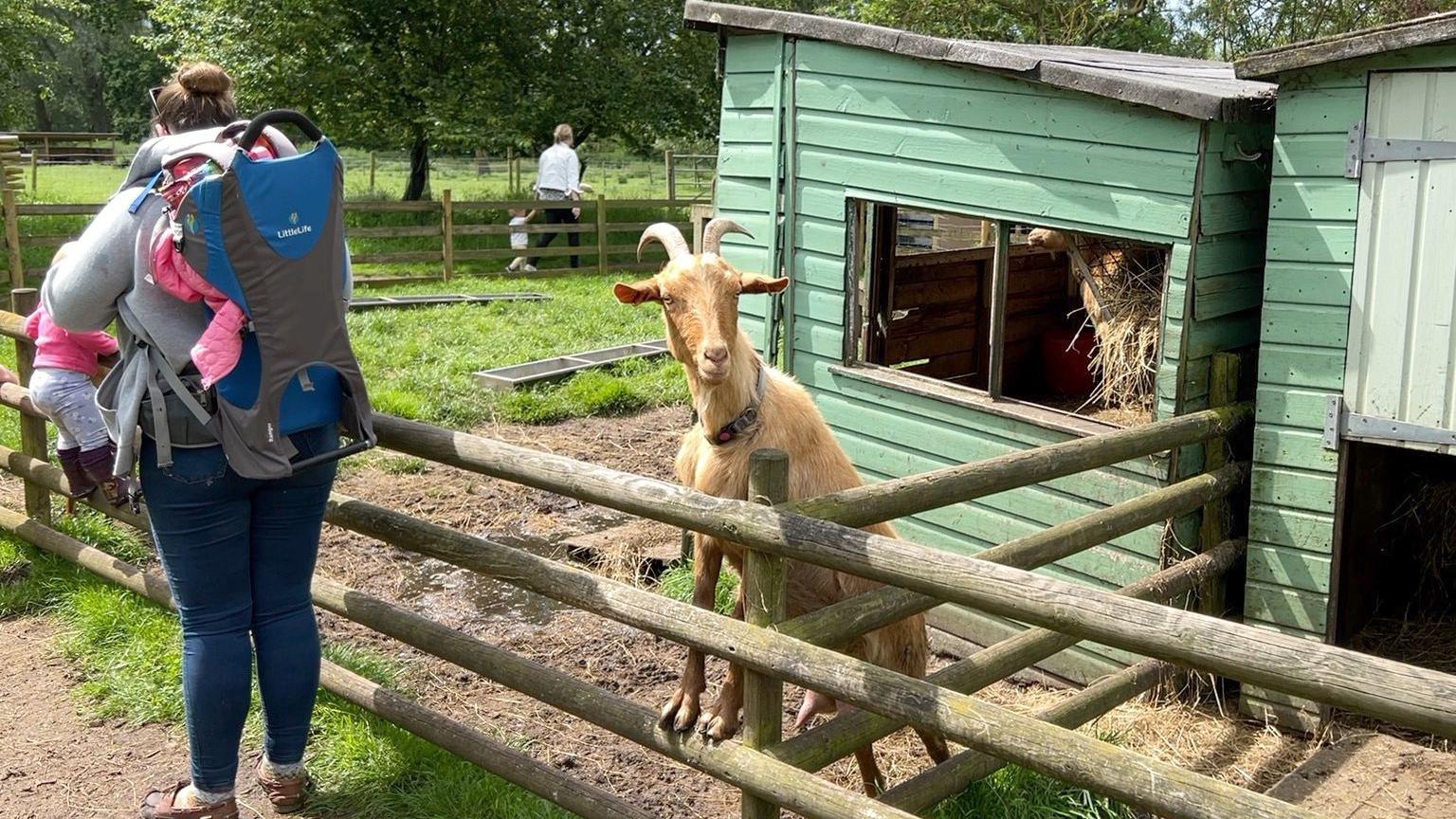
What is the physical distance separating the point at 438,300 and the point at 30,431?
352 inches

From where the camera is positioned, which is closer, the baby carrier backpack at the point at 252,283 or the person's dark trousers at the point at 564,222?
the baby carrier backpack at the point at 252,283

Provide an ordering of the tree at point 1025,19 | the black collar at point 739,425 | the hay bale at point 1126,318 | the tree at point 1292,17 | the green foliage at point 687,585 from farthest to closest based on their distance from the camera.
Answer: the tree at point 1025,19
the tree at point 1292,17
the green foliage at point 687,585
the hay bale at point 1126,318
the black collar at point 739,425

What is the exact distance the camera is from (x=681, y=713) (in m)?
3.66

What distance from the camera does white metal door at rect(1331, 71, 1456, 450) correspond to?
473cm

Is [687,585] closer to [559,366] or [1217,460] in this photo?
[1217,460]

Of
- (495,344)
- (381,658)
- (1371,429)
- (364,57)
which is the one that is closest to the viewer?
(1371,429)

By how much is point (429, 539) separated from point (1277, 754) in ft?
11.7

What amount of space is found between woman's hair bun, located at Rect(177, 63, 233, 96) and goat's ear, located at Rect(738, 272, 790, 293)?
1787mm

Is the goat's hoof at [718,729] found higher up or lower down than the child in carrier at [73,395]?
lower down

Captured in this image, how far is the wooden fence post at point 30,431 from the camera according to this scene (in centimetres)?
638

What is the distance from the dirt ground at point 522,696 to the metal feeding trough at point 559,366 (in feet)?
7.65

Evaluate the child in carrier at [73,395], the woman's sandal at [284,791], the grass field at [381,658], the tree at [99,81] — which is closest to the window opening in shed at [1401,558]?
the grass field at [381,658]

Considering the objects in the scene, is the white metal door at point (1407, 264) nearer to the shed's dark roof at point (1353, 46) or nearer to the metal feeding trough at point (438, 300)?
the shed's dark roof at point (1353, 46)

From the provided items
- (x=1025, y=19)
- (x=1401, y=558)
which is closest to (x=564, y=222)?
(x=1025, y=19)
